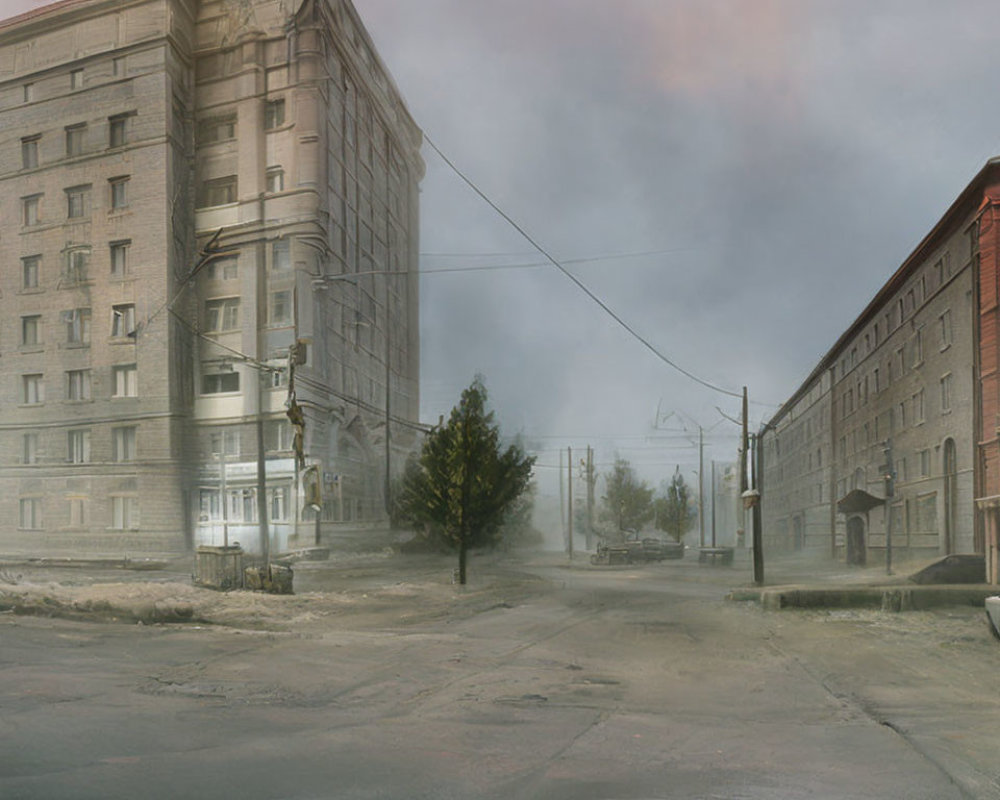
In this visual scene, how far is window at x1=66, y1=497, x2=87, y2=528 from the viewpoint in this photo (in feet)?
48.3

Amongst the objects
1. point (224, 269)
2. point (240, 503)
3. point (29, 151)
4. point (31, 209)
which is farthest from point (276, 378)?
point (29, 151)

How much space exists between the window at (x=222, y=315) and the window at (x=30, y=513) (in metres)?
4.13

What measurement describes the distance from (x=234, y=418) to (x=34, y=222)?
491 cm

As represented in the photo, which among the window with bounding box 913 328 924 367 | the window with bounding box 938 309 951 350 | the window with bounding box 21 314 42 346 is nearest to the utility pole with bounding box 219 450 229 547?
the window with bounding box 21 314 42 346

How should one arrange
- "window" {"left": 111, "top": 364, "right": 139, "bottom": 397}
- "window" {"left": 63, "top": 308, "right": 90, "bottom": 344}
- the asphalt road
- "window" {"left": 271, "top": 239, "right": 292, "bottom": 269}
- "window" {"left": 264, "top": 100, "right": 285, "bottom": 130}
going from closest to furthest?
the asphalt road, "window" {"left": 111, "top": 364, "right": 139, "bottom": 397}, "window" {"left": 63, "top": 308, "right": 90, "bottom": 344}, "window" {"left": 271, "top": 239, "right": 292, "bottom": 269}, "window" {"left": 264, "top": 100, "right": 285, "bottom": 130}

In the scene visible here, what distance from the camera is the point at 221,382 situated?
15.4m

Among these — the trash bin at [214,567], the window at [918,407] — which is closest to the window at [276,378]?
the trash bin at [214,567]

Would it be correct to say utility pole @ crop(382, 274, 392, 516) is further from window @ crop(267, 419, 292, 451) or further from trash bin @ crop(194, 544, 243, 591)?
trash bin @ crop(194, 544, 243, 591)

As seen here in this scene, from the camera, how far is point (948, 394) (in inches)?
988

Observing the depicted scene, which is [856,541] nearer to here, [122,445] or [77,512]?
[122,445]

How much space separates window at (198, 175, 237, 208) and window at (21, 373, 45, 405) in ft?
13.7

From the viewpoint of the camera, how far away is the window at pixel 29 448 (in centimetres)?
1493

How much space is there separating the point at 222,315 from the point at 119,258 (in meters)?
1.99

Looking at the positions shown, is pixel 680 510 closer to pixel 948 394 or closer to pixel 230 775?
pixel 948 394
